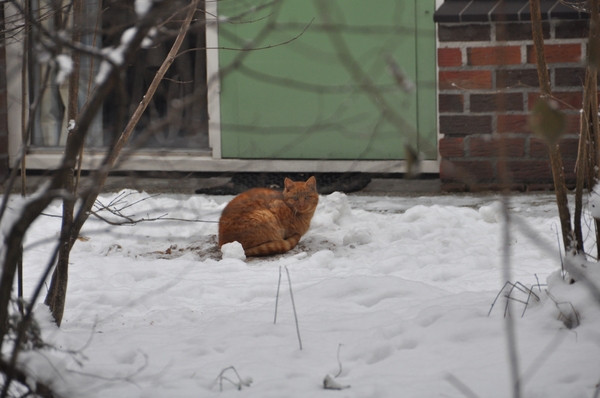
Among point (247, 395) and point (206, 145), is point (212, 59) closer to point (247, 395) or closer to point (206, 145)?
point (206, 145)

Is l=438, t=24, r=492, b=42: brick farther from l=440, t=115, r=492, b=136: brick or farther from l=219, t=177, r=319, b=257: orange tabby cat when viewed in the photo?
l=219, t=177, r=319, b=257: orange tabby cat

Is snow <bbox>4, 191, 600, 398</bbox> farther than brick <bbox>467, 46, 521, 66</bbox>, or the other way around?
brick <bbox>467, 46, 521, 66</bbox>

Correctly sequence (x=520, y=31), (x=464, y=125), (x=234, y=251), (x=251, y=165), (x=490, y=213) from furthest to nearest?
(x=251, y=165), (x=464, y=125), (x=520, y=31), (x=490, y=213), (x=234, y=251)

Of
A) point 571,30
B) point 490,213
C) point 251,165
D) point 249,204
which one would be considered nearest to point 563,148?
point 571,30

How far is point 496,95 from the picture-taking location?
6.15 meters

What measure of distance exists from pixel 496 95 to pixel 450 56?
0.48 metres

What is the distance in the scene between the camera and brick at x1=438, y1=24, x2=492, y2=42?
6105 mm

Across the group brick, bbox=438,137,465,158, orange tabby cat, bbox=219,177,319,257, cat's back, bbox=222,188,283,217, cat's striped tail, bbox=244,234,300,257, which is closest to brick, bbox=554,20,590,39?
brick, bbox=438,137,465,158

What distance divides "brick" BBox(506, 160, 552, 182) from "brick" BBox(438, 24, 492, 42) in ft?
3.39

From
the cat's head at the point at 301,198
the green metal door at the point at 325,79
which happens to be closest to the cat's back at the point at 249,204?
the cat's head at the point at 301,198

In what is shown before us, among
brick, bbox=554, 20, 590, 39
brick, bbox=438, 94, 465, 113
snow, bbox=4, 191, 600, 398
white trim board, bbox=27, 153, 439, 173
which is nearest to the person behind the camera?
snow, bbox=4, 191, 600, 398

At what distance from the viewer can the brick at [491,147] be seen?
20.4 ft

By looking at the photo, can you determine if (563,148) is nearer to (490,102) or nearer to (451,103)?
(490,102)

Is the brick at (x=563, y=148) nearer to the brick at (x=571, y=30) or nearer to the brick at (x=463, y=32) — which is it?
the brick at (x=571, y=30)
